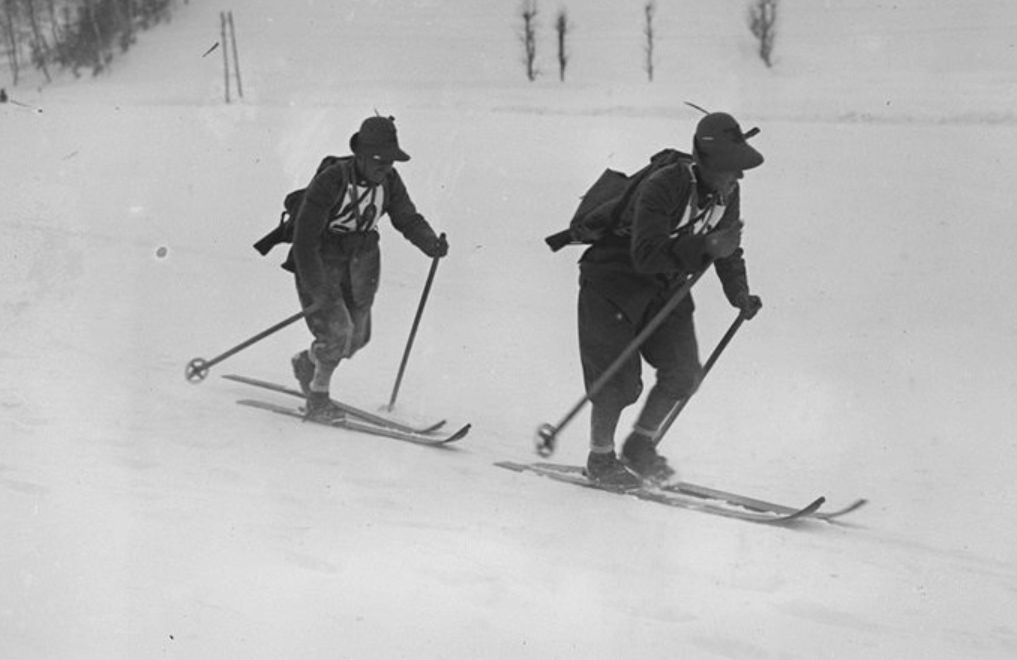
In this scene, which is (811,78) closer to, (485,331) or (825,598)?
(485,331)

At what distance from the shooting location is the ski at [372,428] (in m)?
6.11

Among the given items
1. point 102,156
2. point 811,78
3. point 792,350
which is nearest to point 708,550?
point 792,350

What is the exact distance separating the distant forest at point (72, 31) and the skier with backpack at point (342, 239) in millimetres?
26966

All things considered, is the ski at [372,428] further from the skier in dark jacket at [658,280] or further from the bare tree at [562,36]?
the bare tree at [562,36]

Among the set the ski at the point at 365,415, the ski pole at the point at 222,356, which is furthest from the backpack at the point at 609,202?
the ski pole at the point at 222,356

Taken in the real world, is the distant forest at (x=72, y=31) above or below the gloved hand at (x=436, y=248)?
below

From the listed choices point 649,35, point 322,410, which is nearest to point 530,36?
point 649,35

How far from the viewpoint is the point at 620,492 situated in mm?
5230

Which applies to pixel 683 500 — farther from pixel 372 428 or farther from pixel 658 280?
pixel 372 428

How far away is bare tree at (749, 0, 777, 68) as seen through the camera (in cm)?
2686

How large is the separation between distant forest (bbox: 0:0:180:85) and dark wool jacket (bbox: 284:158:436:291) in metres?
27.1

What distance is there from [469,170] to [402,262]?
3476mm

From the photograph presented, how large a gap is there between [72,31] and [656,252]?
3296cm

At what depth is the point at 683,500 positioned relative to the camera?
200 inches
